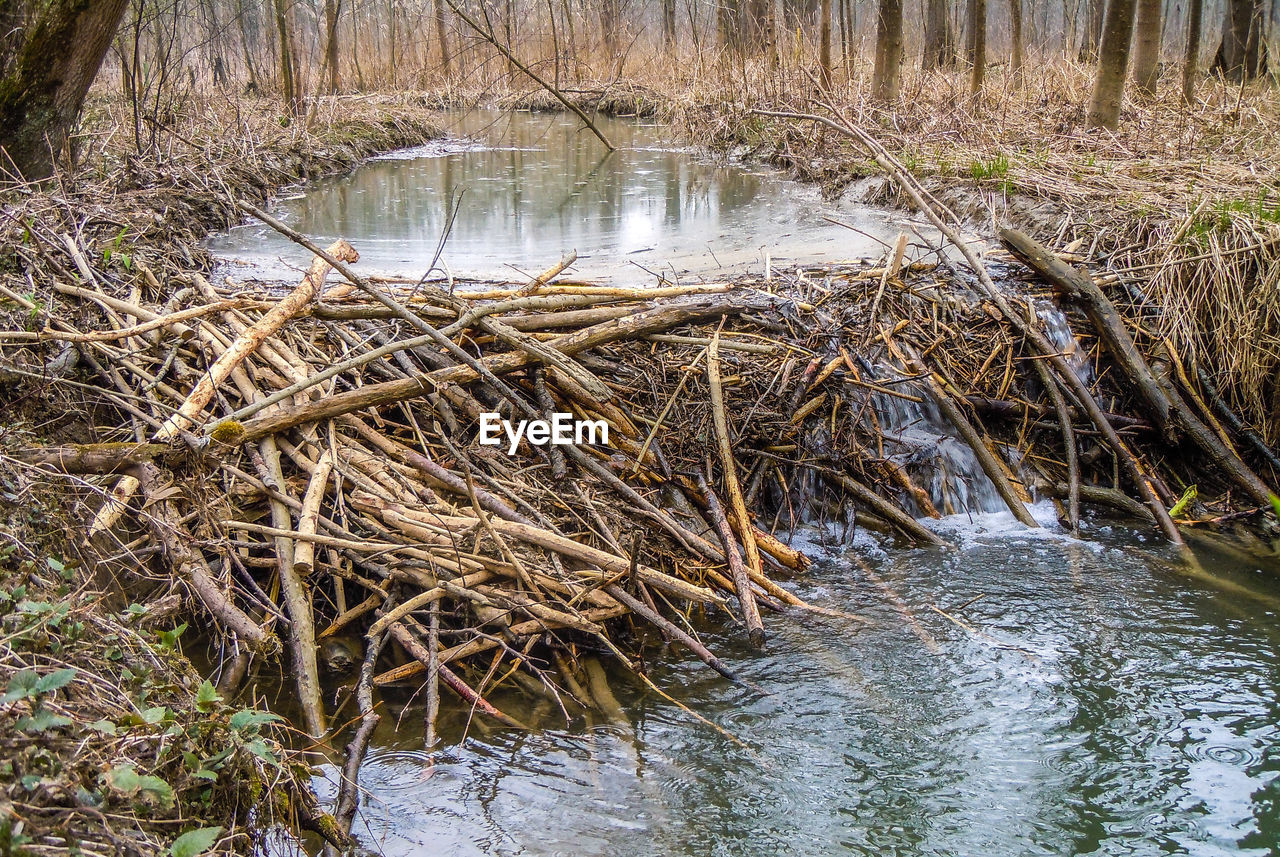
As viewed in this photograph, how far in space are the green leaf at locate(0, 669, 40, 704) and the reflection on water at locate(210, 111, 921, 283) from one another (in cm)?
396

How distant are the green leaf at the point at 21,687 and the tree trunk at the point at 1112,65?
9317 millimetres

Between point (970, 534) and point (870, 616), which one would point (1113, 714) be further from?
point (970, 534)

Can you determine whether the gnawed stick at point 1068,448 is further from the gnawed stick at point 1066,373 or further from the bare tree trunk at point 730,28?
the bare tree trunk at point 730,28

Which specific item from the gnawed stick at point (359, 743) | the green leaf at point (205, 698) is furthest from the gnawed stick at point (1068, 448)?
the green leaf at point (205, 698)

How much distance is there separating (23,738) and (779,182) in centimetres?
1087

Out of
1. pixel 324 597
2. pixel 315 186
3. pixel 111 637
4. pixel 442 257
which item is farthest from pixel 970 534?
pixel 315 186

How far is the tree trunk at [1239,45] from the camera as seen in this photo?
11758 mm

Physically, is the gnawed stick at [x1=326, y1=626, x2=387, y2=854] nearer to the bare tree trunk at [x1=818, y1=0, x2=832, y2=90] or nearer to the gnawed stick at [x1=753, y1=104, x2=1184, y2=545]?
the gnawed stick at [x1=753, y1=104, x2=1184, y2=545]

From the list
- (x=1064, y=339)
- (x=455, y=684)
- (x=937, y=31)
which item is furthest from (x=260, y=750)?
(x=937, y=31)

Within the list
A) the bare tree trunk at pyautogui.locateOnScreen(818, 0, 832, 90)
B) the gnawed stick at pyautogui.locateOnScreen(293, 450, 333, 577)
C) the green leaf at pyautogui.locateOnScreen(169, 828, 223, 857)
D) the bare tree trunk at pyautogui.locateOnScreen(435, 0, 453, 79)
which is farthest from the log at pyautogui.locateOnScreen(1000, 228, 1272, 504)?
the bare tree trunk at pyautogui.locateOnScreen(818, 0, 832, 90)

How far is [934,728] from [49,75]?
6.08 m

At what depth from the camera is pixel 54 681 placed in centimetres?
200

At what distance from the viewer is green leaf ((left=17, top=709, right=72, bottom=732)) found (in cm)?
196

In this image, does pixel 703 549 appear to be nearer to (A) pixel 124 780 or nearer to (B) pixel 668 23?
(A) pixel 124 780
